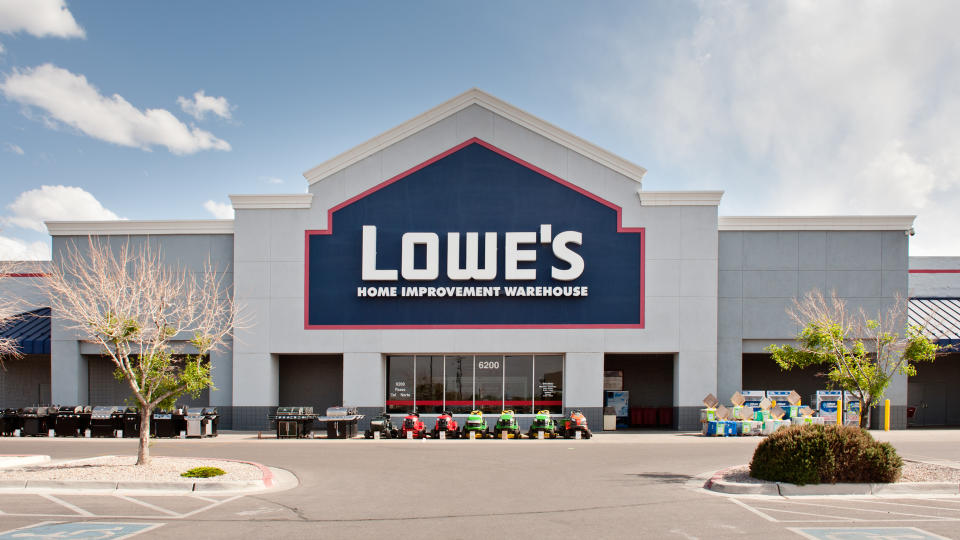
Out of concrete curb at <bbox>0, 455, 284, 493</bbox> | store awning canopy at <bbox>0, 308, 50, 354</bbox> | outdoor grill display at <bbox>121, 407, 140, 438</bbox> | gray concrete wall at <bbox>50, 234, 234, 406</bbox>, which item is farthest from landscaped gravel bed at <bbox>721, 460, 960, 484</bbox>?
store awning canopy at <bbox>0, 308, 50, 354</bbox>

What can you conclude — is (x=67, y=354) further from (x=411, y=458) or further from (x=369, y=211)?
(x=411, y=458)

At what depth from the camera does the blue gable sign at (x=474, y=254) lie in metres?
28.4

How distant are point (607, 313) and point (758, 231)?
7368 millimetres

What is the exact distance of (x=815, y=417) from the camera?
29188 millimetres

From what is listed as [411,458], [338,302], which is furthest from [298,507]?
[338,302]

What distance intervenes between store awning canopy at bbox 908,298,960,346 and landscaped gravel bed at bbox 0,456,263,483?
87.5 ft

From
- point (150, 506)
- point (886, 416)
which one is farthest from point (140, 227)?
point (886, 416)

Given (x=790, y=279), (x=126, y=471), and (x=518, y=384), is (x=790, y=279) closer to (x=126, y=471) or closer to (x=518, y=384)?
(x=518, y=384)

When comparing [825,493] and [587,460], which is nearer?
[825,493]

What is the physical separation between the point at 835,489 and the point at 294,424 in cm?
1906

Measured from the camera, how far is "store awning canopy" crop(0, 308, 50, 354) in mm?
29672

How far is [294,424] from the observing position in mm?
26266

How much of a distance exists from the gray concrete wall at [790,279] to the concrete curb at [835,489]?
1563 cm

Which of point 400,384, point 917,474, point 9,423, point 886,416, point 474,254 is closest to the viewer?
point 917,474
